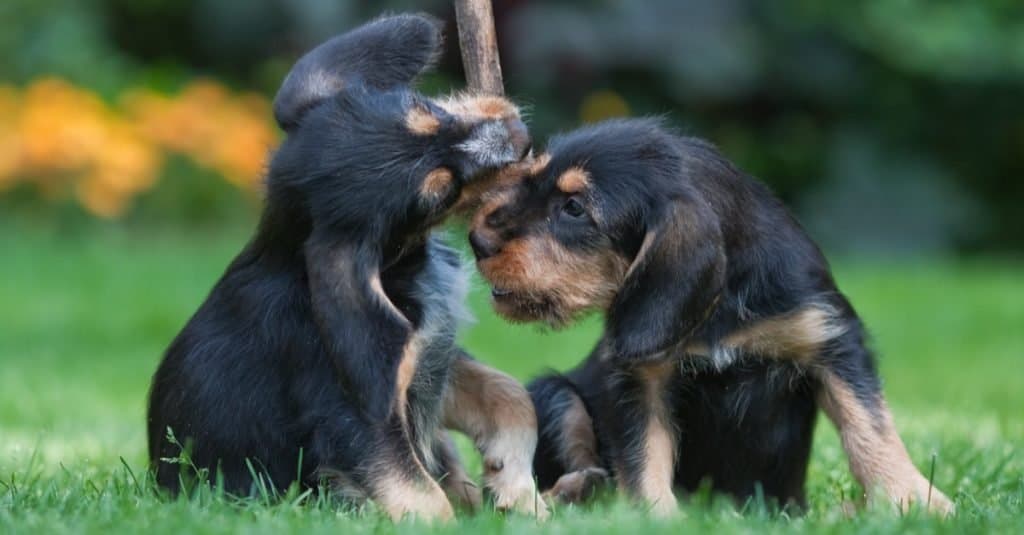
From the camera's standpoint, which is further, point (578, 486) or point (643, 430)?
point (578, 486)

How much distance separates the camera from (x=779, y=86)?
1681cm

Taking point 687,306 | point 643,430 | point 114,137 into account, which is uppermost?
point 114,137

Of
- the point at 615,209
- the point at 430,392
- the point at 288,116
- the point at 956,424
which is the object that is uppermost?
the point at 288,116

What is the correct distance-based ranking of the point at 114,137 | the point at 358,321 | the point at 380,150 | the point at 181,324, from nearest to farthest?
the point at 358,321
the point at 380,150
the point at 181,324
the point at 114,137

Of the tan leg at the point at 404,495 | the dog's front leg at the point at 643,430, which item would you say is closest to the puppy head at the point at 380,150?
the tan leg at the point at 404,495

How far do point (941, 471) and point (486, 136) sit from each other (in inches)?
86.3

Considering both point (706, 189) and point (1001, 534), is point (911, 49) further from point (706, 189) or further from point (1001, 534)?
point (1001, 534)

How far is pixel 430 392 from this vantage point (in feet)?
17.9

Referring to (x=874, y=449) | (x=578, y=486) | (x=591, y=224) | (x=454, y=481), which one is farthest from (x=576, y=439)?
(x=874, y=449)

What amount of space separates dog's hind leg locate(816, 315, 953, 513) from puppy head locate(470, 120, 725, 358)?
0.54m

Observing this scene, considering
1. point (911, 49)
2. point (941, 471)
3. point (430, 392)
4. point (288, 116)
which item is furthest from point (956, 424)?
point (911, 49)

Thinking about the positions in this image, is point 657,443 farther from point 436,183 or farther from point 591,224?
point 436,183

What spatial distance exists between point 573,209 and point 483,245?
33 cm

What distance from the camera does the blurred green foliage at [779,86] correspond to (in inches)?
630
